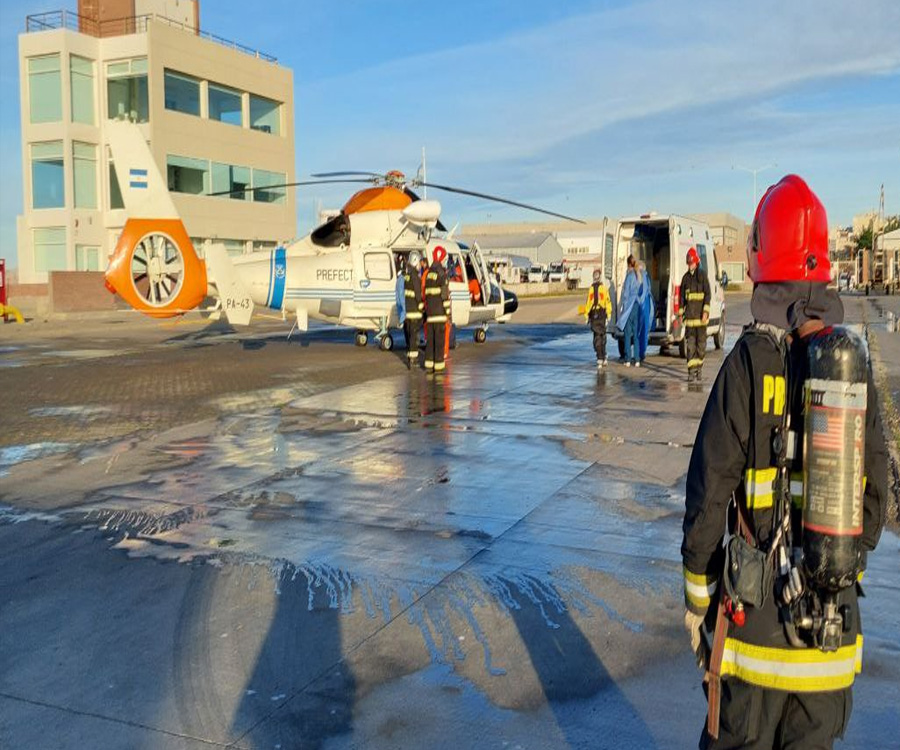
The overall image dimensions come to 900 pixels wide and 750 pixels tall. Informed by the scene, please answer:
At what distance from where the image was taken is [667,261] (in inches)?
758

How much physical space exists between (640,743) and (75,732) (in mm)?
2263

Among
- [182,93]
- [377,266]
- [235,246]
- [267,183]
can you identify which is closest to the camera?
[377,266]

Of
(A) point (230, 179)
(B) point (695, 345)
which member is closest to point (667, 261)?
(B) point (695, 345)

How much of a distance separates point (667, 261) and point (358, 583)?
1534 centimetres

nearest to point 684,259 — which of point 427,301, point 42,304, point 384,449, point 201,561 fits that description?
point 427,301

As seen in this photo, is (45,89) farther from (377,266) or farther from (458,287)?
(458,287)

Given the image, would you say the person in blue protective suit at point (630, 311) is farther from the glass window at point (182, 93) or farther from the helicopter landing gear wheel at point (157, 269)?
the glass window at point (182, 93)

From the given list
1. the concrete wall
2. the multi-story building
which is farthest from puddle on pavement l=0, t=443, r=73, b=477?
the multi-story building

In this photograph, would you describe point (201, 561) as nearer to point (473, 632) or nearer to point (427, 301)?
point (473, 632)

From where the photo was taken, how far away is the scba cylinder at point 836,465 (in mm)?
2350

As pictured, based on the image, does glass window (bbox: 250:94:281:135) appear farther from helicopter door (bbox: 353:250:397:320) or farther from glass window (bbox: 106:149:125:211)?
A: helicopter door (bbox: 353:250:397:320)

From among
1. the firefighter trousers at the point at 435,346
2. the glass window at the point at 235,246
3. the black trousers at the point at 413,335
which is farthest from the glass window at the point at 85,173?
the firefighter trousers at the point at 435,346

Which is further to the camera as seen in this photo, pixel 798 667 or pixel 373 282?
pixel 373 282

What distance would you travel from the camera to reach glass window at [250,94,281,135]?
44.6 m
